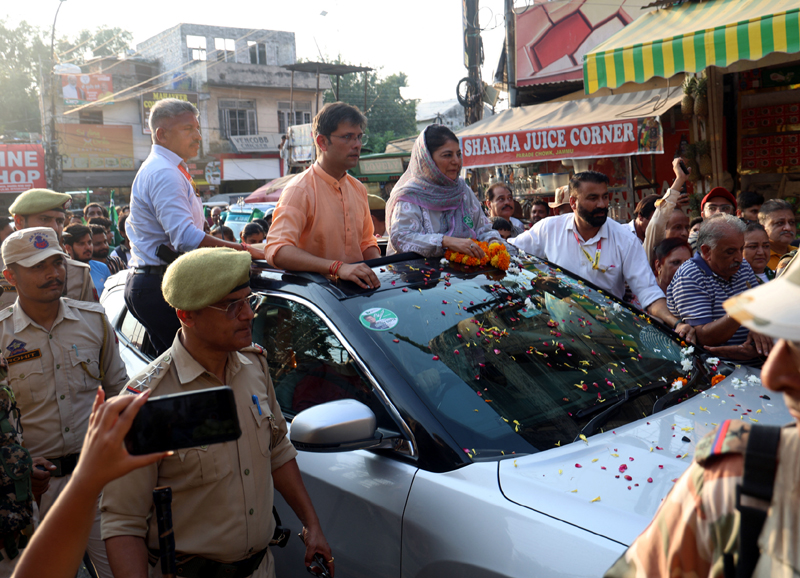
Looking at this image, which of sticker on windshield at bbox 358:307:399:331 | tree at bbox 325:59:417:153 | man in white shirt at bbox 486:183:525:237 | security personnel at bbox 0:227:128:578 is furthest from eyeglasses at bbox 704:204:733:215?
tree at bbox 325:59:417:153

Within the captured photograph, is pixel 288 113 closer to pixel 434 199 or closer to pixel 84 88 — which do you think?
pixel 84 88

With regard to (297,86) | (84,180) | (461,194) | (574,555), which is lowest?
(574,555)

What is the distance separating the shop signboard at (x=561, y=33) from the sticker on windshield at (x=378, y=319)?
10246 millimetres

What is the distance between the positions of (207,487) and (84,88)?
39.4m

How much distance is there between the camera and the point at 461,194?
152 inches

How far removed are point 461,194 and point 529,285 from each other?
0.98 m

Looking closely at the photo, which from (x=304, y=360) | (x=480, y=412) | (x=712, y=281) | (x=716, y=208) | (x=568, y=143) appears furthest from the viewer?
(x=568, y=143)

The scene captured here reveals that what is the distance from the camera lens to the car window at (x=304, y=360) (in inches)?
97.8

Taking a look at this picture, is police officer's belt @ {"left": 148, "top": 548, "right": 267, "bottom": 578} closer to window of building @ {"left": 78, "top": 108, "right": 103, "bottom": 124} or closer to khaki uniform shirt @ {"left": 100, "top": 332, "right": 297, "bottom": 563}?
khaki uniform shirt @ {"left": 100, "top": 332, "right": 297, "bottom": 563}

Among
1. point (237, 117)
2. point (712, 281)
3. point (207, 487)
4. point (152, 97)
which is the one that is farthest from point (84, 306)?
point (152, 97)

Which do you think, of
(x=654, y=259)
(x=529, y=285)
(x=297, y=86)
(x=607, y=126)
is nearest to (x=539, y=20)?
(x=607, y=126)

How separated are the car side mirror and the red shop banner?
753 centimetres

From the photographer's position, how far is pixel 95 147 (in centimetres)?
3581

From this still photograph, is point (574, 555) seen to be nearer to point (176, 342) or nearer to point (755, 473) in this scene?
point (755, 473)
